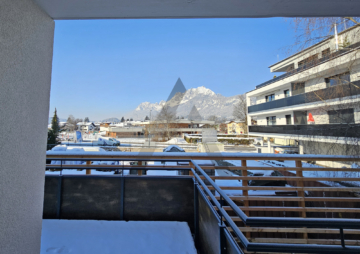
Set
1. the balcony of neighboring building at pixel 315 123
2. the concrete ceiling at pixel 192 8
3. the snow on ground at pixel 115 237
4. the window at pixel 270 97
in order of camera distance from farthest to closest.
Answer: the window at pixel 270 97, the balcony of neighboring building at pixel 315 123, the snow on ground at pixel 115 237, the concrete ceiling at pixel 192 8

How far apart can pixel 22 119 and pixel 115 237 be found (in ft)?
5.78

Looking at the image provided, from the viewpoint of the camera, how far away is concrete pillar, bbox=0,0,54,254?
883 millimetres

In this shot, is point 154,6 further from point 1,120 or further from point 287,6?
point 1,120

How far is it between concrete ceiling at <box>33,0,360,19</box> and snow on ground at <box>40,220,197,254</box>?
7.77ft

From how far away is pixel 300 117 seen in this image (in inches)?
358

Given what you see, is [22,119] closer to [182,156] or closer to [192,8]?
[192,8]

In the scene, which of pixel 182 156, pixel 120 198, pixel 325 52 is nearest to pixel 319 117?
pixel 325 52

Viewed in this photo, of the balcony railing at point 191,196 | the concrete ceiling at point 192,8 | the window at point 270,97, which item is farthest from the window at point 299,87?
the concrete ceiling at point 192,8

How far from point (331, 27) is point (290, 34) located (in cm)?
78

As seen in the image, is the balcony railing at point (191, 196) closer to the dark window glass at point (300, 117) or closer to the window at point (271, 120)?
the dark window glass at point (300, 117)

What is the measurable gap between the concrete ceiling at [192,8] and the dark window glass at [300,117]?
9550mm

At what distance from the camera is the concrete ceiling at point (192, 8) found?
1068mm

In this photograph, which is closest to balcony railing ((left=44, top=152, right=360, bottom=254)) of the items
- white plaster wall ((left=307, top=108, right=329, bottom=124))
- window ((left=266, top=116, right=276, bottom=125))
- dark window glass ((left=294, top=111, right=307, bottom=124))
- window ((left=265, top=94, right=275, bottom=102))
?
white plaster wall ((left=307, top=108, right=329, bottom=124))

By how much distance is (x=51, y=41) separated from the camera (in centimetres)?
128
